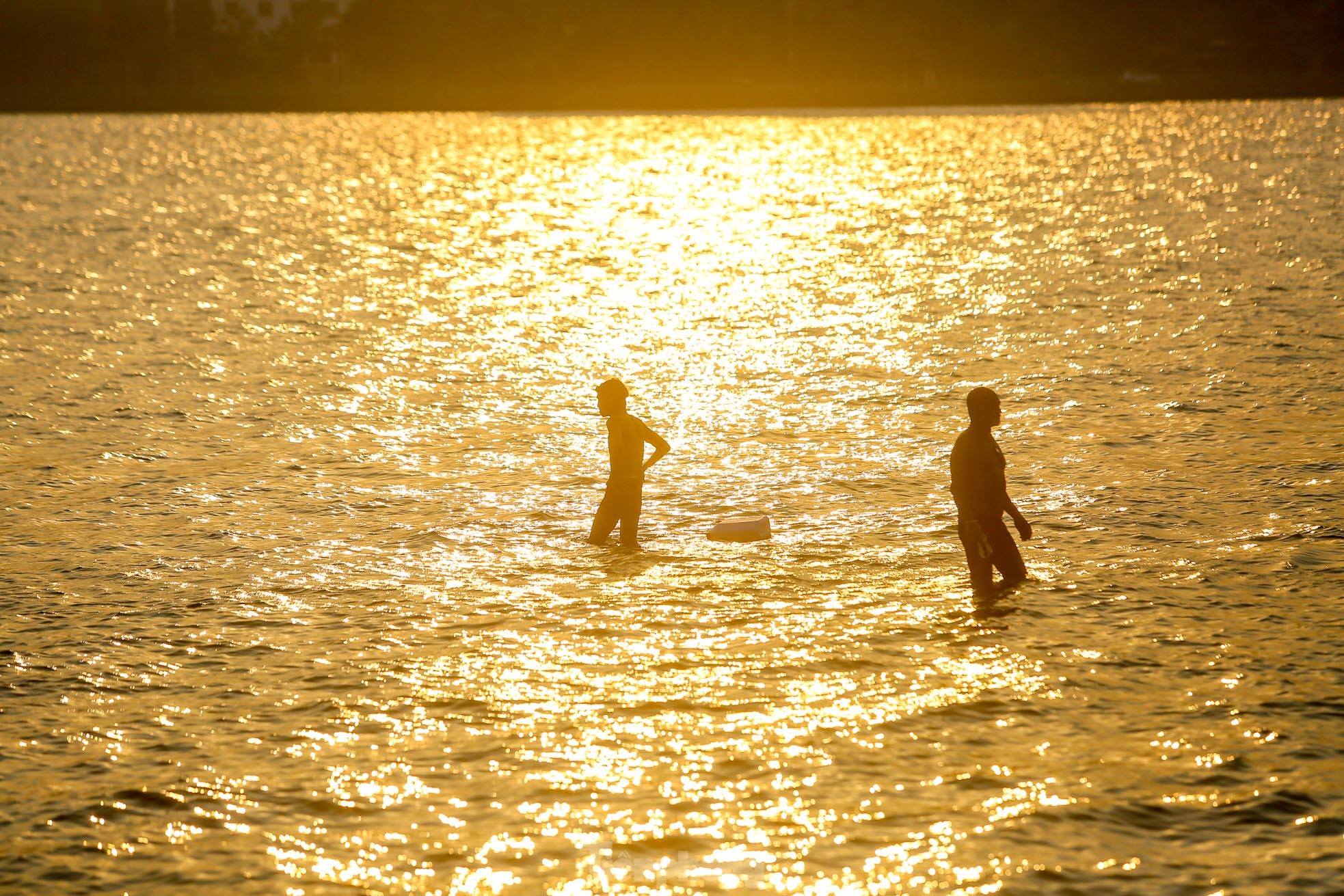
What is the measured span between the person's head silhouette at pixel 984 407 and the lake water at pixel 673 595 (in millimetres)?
1289

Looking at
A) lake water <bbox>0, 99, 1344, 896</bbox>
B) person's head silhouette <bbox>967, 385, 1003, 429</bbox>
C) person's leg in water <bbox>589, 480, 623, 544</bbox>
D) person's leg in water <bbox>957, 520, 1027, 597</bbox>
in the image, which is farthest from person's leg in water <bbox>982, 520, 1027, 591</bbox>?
person's leg in water <bbox>589, 480, 623, 544</bbox>

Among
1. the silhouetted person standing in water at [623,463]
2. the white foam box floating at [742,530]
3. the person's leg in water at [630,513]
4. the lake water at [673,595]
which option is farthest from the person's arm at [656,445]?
the white foam box floating at [742,530]

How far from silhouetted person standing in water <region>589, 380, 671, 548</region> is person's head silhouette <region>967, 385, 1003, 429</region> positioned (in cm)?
269

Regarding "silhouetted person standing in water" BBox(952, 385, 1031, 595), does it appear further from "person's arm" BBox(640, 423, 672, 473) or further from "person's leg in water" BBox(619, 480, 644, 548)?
"person's leg in water" BBox(619, 480, 644, 548)

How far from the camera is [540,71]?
153 meters

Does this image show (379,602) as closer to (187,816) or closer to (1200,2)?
(187,816)

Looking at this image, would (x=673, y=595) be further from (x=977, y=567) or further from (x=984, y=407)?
(x=984, y=407)

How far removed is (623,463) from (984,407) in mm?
3093

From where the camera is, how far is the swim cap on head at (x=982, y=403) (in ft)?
35.3

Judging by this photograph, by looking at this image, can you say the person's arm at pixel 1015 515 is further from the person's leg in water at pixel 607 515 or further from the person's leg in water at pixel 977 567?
the person's leg in water at pixel 607 515

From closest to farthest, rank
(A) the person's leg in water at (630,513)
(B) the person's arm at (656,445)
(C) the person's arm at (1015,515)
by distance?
(C) the person's arm at (1015,515)
(B) the person's arm at (656,445)
(A) the person's leg in water at (630,513)

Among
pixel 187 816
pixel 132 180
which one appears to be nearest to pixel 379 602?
pixel 187 816

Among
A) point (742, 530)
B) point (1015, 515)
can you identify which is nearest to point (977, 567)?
point (1015, 515)

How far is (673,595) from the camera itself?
38.4 feet
